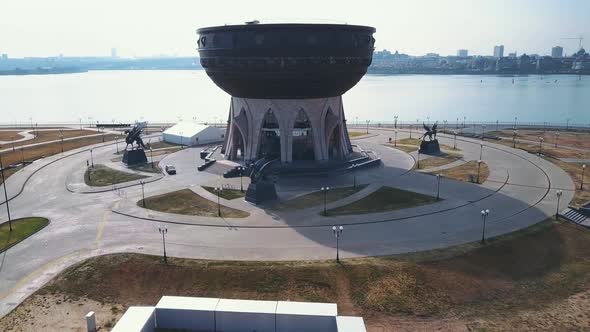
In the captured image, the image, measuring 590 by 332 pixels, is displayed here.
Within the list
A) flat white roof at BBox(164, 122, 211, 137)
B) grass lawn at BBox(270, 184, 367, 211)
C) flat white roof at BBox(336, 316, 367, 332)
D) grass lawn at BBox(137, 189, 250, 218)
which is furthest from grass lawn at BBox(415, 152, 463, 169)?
flat white roof at BBox(336, 316, 367, 332)

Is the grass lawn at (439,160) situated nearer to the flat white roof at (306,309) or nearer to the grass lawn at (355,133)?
the grass lawn at (355,133)

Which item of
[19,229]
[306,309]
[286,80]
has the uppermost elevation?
[286,80]

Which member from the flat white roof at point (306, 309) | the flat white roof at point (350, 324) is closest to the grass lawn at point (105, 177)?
the flat white roof at point (306, 309)

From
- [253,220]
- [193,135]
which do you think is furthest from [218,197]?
[193,135]

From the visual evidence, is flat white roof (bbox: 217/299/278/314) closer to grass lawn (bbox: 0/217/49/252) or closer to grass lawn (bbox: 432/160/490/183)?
grass lawn (bbox: 0/217/49/252)

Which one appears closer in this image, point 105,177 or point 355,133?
point 105,177

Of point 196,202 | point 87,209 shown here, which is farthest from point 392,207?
point 87,209

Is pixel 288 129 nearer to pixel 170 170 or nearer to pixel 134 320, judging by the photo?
pixel 170 170
